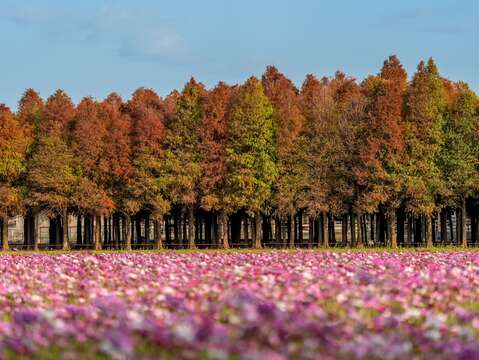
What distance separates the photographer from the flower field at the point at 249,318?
22.6 ft

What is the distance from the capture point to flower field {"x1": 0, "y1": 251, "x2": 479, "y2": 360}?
6875 mm

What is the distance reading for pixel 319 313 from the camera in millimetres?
8148

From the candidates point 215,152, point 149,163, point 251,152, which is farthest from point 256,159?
point 149,163

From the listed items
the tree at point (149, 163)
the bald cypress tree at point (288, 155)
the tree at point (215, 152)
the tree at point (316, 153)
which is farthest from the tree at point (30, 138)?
the tree at point (316, 153)

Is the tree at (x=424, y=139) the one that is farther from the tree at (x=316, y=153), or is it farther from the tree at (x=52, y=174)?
the tree at (x=52, y=174)

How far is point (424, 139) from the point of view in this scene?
2061 inches

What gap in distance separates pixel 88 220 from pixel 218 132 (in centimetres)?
1420

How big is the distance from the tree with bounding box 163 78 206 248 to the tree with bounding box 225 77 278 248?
92.0 inches

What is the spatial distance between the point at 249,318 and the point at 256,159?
45.3m

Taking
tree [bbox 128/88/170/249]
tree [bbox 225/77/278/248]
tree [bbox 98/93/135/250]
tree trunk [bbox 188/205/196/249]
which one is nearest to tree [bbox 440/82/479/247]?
tree [bbox 225/77/278/248]

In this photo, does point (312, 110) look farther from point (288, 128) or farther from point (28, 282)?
point (28, 282)

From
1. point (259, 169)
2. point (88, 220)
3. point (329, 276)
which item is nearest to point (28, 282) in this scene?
point (329, 276)

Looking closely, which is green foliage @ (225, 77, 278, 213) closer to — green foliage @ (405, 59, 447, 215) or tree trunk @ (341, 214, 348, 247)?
tree trunk @ (341, 214, 348, 247)

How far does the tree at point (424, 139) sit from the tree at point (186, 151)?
14.4 m
